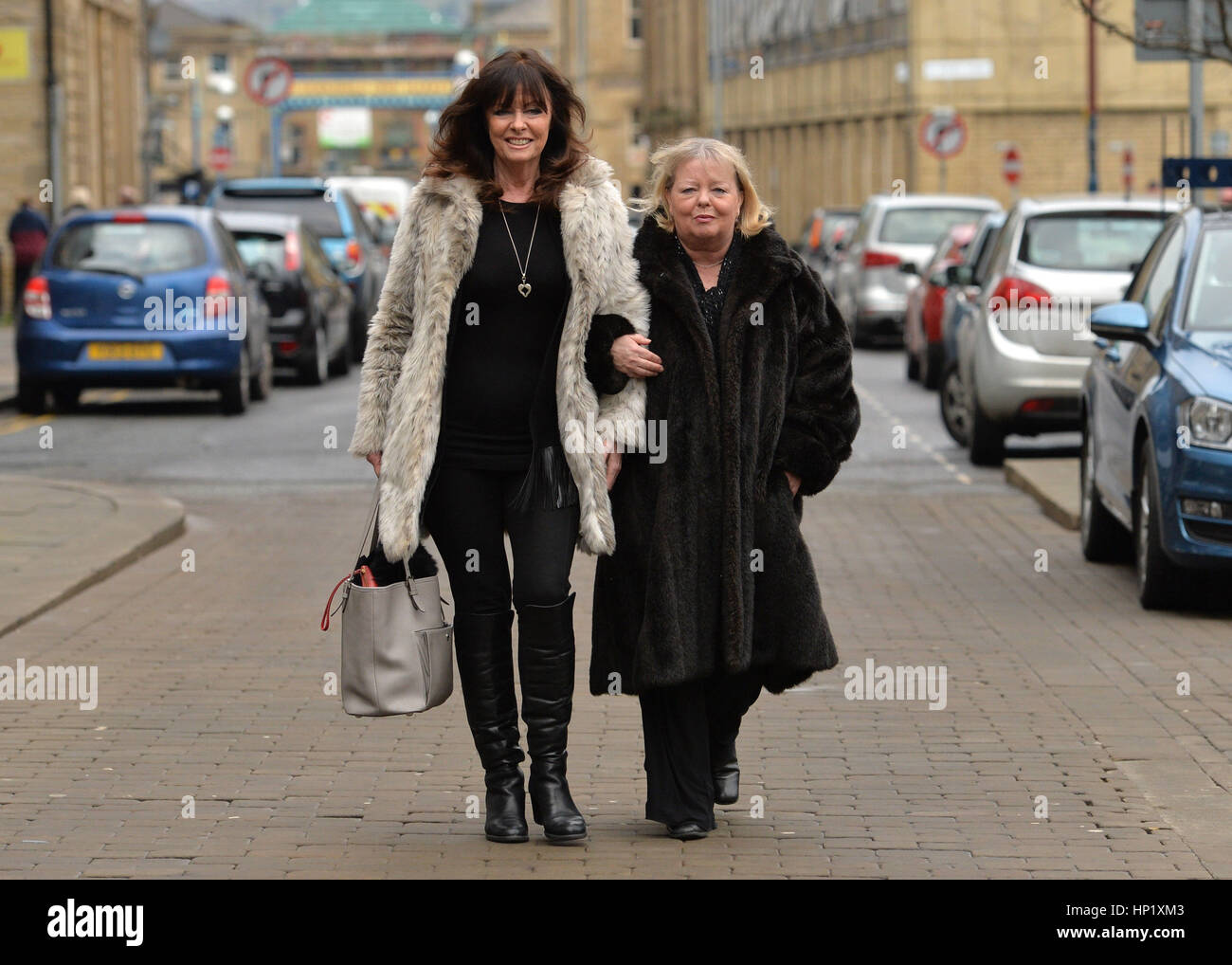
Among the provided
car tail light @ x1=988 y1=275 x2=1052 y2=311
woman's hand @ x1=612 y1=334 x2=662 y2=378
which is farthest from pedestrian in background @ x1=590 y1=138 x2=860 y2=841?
car tail light @ x1=988 y1=275 x2=1052 y2=311

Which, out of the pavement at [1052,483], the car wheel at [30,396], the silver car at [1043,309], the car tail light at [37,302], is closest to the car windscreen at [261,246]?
the car wheel at [30,396]

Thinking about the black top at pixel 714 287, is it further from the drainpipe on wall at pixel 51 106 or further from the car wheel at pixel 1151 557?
the drainpipe on wall at pixel 51 106

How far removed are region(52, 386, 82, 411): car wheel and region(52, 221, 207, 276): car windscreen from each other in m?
1.33

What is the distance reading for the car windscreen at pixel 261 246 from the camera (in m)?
23.0

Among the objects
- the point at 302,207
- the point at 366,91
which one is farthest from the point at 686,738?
the point at 366,91

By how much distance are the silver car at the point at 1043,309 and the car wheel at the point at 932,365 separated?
5356mm

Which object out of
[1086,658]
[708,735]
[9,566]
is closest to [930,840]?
[708,735]

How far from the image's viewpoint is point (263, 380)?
21562mm

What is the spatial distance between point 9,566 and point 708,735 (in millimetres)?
5575

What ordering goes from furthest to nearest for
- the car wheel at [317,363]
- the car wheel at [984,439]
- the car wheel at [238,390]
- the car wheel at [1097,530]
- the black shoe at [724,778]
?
the car wheel at [317,363], the car wheel at [238,390], the car wheel at [984,439], the car wheel at [1097,530], the black shoe at [724,778]

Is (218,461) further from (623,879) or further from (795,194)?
(795,194)

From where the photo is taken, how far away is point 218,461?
16.8 meters

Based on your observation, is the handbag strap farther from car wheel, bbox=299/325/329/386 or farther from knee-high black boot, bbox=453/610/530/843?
car wheel, bbox=299/325/329/386

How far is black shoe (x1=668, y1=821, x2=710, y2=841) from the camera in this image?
20.0 feet
